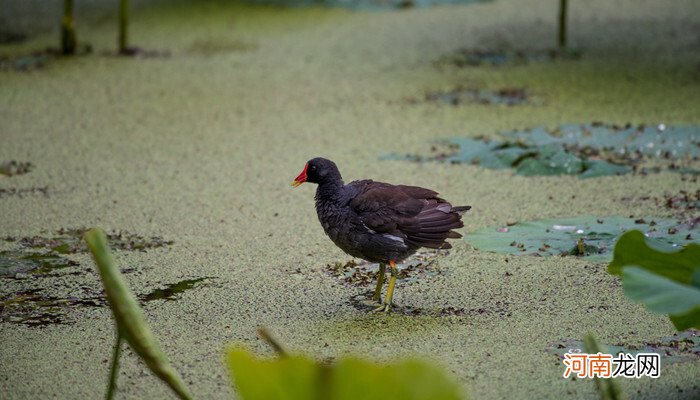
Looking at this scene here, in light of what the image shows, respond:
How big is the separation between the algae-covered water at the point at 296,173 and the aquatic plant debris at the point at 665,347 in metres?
0.01

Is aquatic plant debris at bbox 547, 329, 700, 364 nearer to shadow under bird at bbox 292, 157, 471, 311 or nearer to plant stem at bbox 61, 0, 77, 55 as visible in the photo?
shadow under bird at bbox 292, 157, 471, 311

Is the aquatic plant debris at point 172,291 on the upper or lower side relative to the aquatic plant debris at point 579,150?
lower

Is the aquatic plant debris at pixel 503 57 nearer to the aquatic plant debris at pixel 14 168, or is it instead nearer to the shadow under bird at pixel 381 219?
the aquatic plant debris at pixel 14 168

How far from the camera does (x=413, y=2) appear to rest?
553 centimetres

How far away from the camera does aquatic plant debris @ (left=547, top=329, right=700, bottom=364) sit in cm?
183

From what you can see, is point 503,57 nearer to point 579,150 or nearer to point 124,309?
point 579,150

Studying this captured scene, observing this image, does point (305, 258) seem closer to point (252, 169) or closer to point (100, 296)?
point (100, 296)

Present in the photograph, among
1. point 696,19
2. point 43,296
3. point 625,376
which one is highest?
point 696,19

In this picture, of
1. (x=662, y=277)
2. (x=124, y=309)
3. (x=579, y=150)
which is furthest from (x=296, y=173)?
(x=124, y=309)

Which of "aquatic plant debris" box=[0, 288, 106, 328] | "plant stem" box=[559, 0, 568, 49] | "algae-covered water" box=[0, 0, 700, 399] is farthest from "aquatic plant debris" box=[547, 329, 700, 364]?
"plant stem" box=[559, 0, 568, 49]

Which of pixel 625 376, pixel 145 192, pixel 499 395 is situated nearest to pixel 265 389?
pixel 499 395

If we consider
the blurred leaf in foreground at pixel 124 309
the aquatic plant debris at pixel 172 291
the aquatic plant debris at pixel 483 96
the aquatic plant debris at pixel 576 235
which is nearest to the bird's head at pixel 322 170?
the aquatic plant debris at pixel 172 291

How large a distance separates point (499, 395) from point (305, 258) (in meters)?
0.91

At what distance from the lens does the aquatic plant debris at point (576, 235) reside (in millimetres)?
2434
